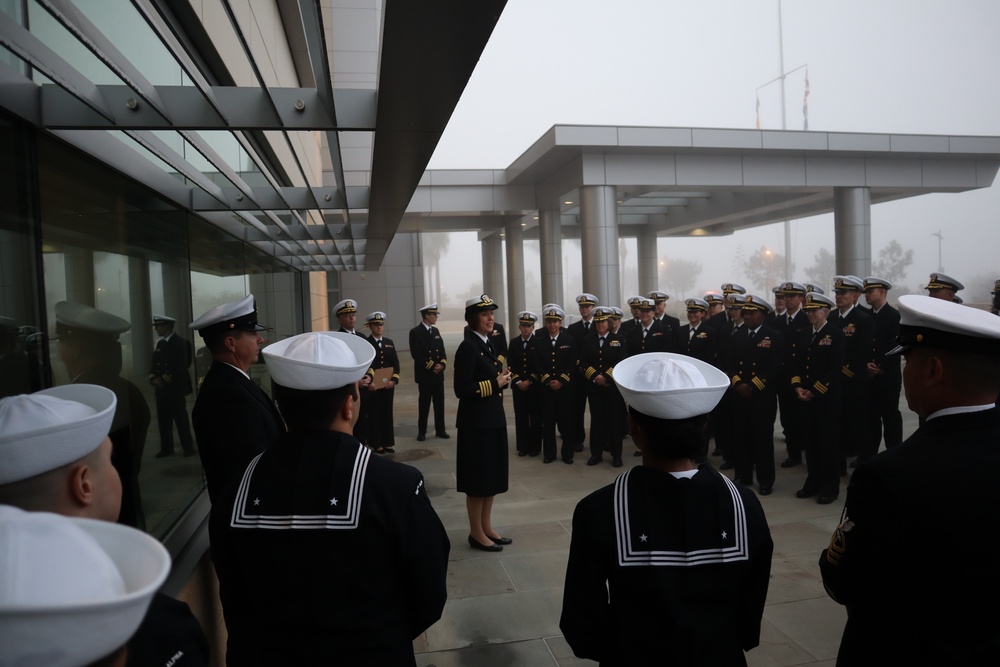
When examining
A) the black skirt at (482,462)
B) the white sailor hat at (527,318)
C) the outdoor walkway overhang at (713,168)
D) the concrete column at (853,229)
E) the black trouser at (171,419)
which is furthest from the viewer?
the concrete column at (853,229)

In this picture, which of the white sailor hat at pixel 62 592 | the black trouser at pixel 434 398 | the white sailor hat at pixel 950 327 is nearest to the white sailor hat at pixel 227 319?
the white sailor hat at pixel 62 592

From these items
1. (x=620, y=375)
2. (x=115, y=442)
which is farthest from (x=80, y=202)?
(x=620, y=375)

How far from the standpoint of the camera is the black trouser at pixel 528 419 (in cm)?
933

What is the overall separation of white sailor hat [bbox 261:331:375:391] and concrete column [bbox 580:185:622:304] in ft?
43.2

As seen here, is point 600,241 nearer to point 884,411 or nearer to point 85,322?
point 884,411

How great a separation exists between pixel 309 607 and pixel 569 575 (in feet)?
2.62

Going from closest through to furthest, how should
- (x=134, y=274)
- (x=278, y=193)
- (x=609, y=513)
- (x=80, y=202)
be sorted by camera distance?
(x=609, y=513), (x=80, y=202), (x=134, y=274), (x=278, y=193)

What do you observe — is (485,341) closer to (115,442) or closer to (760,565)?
(115,442)

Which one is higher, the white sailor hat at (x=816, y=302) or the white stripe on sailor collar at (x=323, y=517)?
the white sailor hat at (x=816, y=302)

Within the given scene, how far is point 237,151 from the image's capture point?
6.06m

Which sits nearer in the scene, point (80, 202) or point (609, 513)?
point (609, 513)

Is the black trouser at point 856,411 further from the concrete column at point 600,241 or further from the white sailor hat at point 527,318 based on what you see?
the concrete column at point 600,241

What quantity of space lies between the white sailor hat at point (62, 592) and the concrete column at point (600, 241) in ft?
47.8

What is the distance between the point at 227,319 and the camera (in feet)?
10.6
